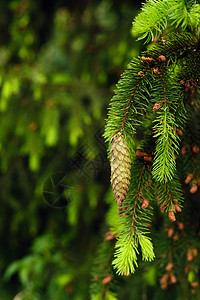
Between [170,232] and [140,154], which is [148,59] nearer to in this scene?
[140,154]

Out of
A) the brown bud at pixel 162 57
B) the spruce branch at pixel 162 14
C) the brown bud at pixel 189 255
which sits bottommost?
the brown bud at pixel 189 255

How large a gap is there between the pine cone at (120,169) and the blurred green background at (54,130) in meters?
0.85

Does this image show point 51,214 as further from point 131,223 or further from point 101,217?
point 131,223

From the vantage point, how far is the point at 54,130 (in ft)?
7.25

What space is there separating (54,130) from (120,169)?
1458 mm

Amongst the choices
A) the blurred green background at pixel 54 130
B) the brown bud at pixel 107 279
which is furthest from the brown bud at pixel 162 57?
the blurred green background at pixel 54 130

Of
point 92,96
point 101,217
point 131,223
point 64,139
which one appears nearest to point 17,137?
point 64,139

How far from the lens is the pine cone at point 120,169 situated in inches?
31.2

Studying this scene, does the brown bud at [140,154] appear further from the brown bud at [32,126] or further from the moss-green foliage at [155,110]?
the brown bud at [32,126]

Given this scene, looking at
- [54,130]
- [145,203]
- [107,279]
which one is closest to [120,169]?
[145,203]

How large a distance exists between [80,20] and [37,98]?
3.13 feet

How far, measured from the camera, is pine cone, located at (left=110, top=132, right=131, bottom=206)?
0.79 meters

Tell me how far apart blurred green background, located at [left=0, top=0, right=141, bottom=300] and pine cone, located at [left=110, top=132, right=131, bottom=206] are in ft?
2.77

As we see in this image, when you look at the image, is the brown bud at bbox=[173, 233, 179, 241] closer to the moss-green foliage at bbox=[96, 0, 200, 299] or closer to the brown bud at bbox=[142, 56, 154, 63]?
the moss-green foliage at bbox=[96, 0, 200, 299]
